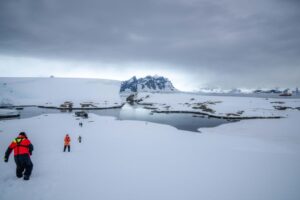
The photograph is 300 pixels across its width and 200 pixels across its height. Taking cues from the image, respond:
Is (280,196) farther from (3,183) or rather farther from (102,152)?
(3,183)

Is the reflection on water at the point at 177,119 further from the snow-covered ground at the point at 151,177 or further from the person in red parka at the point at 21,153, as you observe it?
the person in red parka at the point at 21,153

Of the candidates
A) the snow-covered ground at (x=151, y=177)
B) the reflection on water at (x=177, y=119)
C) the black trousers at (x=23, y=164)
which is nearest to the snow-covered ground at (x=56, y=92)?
the reflection on water at (x=177, y=119)

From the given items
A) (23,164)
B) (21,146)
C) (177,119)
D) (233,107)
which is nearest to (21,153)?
(21,146)

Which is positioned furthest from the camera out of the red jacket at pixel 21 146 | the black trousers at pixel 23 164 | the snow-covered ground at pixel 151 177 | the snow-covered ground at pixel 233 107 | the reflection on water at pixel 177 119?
the snow-covered ground at pixel 233 107

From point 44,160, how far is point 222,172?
1057 centimetres

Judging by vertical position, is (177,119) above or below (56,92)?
below

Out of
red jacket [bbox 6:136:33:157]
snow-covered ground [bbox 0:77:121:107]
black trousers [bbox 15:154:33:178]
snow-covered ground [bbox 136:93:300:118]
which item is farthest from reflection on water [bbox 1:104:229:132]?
snow-covered ground [bbox 0:77:121:107]

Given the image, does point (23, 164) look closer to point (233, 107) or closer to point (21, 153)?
point (21, 153)

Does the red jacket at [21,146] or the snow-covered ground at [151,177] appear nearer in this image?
the snow-covered ground at [151,177]

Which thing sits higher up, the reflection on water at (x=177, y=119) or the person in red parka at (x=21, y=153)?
the person in red parka at (x=21, y=153)

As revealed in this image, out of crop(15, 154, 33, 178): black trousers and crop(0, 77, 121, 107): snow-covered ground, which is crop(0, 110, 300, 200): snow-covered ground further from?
crop(0, 77, 121, 107): snow-covered ground

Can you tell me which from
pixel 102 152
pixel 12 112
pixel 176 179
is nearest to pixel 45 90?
pixel 12 112

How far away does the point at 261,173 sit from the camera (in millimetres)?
10656

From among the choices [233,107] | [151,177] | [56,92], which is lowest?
[233,107]
